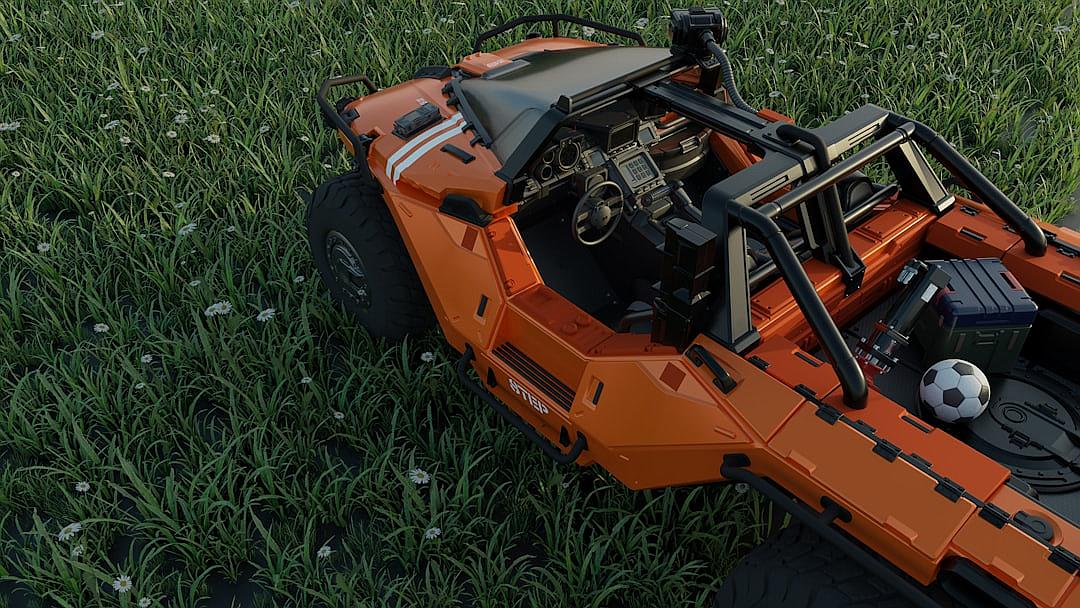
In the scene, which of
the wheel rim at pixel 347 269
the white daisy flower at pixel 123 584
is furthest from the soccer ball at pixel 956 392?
the white daisy flower at pixel 123 584

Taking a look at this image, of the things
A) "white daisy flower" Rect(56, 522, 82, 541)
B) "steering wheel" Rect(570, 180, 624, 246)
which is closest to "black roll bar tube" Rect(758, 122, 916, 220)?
"steering wheel" Rect(570, 180, 624, 246)

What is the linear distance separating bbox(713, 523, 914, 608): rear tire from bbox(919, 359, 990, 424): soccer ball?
58 centimetres

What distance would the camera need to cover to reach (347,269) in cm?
356

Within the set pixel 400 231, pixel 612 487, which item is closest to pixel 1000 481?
pixel 612 487

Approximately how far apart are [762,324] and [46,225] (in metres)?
3.56

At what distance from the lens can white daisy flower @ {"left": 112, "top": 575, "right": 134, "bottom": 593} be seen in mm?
2664

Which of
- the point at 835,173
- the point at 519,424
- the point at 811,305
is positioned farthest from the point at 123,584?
the point at 835,173

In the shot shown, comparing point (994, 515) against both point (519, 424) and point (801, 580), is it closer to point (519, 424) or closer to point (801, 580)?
point (801, 580)

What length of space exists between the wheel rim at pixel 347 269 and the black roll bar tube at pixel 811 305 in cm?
173

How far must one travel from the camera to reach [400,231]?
10.6 feet

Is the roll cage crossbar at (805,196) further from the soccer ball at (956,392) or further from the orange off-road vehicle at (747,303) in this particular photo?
the soccer ball at (956,392)

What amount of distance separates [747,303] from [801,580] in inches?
30.3

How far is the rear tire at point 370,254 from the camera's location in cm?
335

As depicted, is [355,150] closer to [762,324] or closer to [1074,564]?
[762,324]
